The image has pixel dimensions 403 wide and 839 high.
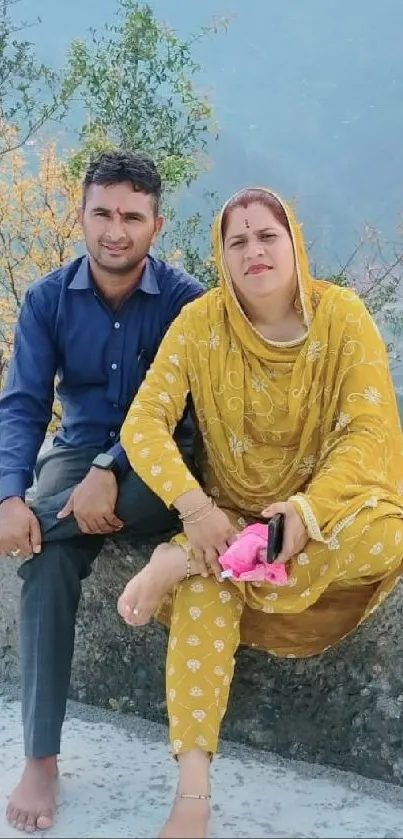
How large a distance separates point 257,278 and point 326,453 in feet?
1.24

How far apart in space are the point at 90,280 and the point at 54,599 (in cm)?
81

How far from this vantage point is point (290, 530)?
5.15 feet

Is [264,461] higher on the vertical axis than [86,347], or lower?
lower

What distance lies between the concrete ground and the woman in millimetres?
215

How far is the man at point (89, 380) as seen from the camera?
6.15 feet

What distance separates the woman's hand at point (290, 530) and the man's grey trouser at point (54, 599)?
1.38 feet

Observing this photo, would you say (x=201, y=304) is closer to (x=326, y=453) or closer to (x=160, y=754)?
(x=326, y=453)

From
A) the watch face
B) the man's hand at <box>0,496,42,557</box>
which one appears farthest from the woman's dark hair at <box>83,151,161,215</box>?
the man's hand at <box>0,496,42,557</box>

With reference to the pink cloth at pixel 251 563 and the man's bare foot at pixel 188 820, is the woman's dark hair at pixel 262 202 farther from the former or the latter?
the man's bare foot at pixel 188 820

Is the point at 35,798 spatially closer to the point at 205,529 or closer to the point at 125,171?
the point at 205,529

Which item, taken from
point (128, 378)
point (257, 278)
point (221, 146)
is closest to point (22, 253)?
point (221, 146)

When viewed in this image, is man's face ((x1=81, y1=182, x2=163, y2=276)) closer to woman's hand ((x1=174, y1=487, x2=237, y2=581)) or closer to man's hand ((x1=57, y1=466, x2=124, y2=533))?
man's hand ((x1=57, y1=466, x2=124, y2=533))

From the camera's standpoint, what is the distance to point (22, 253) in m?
5.21

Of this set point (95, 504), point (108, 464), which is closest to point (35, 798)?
point (95, 504)
